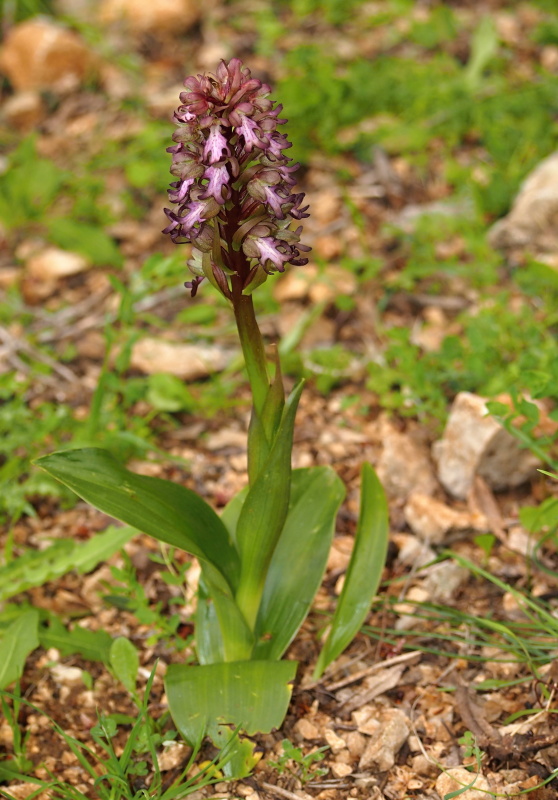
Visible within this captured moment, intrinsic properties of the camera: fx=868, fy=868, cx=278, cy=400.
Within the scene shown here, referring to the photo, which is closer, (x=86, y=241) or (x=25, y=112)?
(x=86, y=241)

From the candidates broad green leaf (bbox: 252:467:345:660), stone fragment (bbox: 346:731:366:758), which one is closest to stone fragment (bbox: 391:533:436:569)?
broad green leaf (bbox: 252:467:345:660)

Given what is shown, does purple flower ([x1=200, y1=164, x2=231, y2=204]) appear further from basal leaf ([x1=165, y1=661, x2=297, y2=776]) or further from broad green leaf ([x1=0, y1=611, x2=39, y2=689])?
broad green leaf ([x1=0, y1=611, x2=39, y2=689])

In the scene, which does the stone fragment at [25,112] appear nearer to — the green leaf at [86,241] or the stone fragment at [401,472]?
the green leaf at [86,241]

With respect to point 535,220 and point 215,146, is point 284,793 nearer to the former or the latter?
point 215,146

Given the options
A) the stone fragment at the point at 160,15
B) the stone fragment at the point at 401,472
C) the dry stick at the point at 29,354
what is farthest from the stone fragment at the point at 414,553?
the stone fragment at the point at 160,15

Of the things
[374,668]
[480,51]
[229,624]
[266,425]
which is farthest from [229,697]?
[480,51]

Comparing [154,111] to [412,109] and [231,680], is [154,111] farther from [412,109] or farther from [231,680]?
[231,680]
